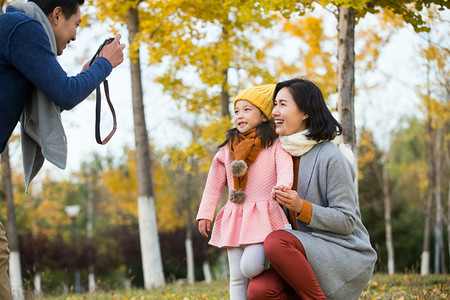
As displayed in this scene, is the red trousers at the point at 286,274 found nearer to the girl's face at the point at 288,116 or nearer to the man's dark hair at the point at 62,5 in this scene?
the girl's face at the point at 288,116

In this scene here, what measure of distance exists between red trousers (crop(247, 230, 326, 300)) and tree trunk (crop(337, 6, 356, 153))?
2.70 meters

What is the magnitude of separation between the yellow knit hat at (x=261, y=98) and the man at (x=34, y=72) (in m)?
1.05

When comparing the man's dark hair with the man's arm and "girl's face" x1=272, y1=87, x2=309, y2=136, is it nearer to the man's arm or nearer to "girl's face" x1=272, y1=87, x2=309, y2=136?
the man's arm

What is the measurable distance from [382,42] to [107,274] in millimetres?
16736

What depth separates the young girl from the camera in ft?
8.91

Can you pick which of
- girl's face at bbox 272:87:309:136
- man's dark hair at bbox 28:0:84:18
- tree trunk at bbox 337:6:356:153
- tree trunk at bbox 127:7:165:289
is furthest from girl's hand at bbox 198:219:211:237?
tree trunk at bbox 127:7:165:289

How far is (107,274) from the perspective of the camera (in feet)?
71.4

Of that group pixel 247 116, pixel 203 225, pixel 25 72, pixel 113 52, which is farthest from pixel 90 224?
pixel 25 72

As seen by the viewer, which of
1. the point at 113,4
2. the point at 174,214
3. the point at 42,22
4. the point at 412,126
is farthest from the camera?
the point at 412,126

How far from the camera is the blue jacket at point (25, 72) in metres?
2.04

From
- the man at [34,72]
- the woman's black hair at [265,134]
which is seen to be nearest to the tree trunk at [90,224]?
the woman's black hair at [265,134]

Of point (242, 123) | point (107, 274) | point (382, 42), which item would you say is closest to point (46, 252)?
point (107, 274)

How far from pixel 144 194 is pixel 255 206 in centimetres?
551

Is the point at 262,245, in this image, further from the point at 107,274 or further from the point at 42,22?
the point at 107,274
